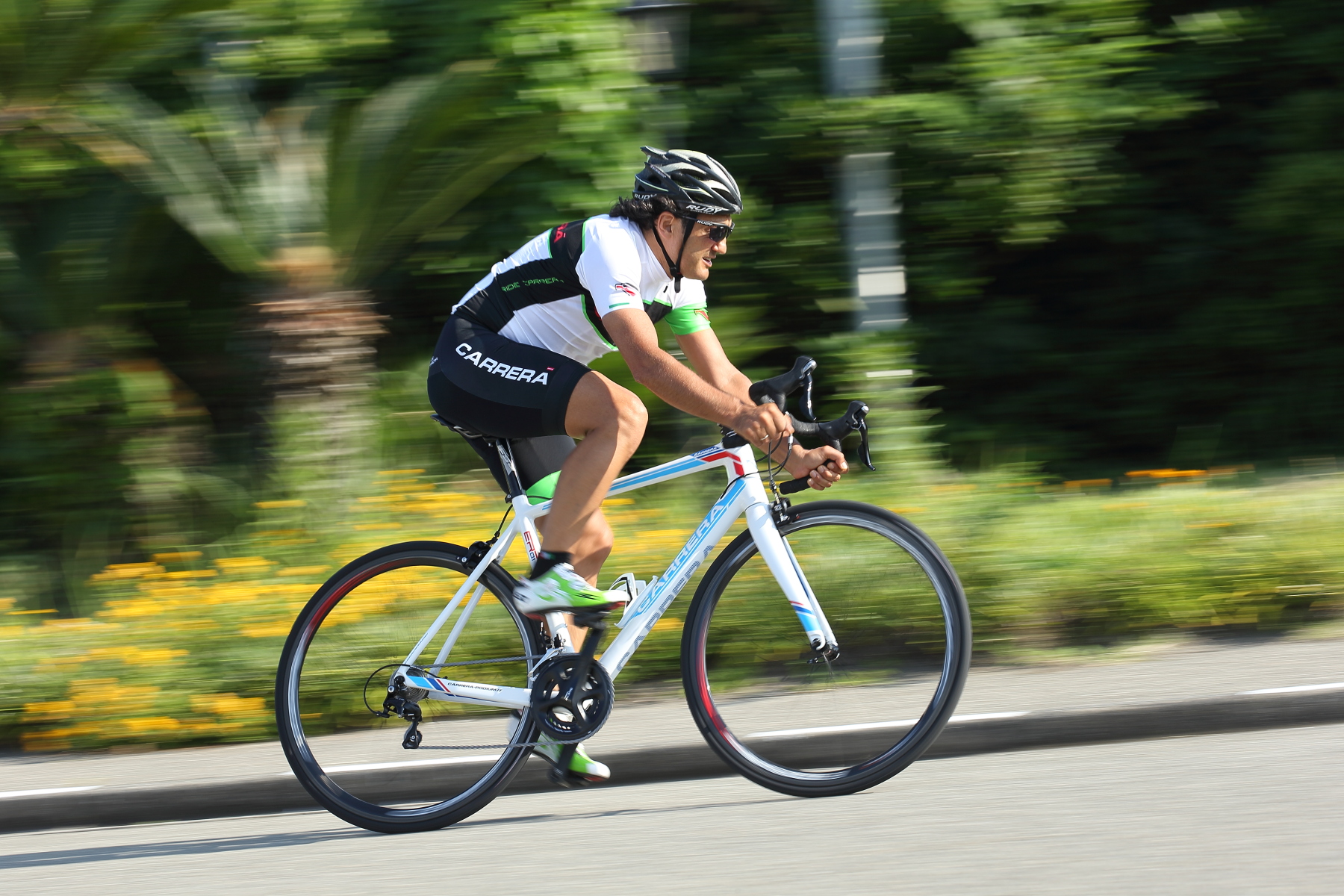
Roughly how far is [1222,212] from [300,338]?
6569 millimetres

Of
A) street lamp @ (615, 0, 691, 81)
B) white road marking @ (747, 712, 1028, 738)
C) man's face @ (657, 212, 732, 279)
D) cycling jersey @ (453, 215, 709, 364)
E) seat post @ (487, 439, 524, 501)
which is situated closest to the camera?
cycling jersey @ (453, 215, 709, 364)

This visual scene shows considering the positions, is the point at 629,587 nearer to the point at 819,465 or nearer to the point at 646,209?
the point at 819,465

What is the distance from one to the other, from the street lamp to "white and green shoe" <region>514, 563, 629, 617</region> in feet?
16.4

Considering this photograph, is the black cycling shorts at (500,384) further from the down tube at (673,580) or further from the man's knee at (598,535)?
the down tube at (673,580)

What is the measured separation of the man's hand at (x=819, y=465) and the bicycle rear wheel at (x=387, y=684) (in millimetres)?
975

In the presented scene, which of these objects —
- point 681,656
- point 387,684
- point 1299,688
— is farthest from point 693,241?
point 1299,688

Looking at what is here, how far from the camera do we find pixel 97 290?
7.97 m

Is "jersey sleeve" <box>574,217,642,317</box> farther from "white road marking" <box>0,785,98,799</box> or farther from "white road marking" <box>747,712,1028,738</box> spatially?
"white road marking" <box>0,785,98,799</box>

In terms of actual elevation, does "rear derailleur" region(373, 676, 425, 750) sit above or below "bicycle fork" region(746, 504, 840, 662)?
below

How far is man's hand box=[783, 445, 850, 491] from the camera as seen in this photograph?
3906 mm

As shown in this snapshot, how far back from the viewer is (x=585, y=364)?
4.21 meters

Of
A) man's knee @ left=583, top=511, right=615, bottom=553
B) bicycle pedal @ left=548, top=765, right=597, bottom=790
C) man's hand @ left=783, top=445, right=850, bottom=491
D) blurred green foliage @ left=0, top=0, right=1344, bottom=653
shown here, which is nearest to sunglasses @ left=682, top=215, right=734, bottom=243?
man's hand @ left=783, top=445, right=850, bottom=491

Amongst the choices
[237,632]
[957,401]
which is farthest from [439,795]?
[957,401]

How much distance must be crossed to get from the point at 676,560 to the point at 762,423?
0.62 metres
